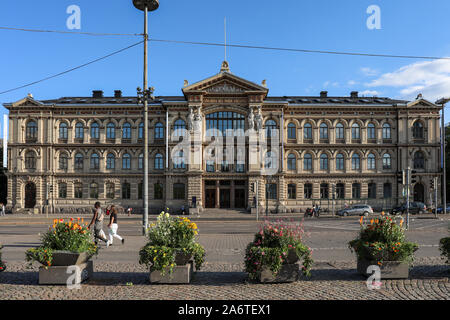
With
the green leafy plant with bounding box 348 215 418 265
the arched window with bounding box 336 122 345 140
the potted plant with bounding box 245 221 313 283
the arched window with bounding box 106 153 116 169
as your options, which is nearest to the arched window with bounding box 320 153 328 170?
the arched window with bounding box 336 122 345 140

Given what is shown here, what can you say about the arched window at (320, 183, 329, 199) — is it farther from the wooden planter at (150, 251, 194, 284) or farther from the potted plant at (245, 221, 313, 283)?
the wooden planter at (150, 251, 194, 284)

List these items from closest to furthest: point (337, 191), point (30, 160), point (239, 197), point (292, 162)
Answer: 1. point (239, 197)
2. point (30, 160)
3. point (337, 191)
4. point (292, 162)

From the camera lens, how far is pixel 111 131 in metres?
51.8

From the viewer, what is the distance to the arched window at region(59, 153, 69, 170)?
170 feet

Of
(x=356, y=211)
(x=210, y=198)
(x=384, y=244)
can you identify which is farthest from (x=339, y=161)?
(x=384, y=244)

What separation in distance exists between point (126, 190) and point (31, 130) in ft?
50.5

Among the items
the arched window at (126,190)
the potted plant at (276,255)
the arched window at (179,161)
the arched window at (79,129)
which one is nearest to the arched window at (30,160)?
the arched window at (79,129)

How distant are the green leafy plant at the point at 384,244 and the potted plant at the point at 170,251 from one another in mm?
4204

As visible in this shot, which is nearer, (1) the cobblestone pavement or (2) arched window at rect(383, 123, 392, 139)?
(1) the cobblestone pavement

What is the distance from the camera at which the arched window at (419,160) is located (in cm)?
5203

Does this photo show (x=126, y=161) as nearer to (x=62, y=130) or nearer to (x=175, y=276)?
(x=62, y=130)

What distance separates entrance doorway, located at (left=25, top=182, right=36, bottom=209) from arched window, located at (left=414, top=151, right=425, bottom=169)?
53056mm

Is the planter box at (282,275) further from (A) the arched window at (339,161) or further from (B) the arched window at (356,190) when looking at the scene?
(B) the arched window at (356,190)
